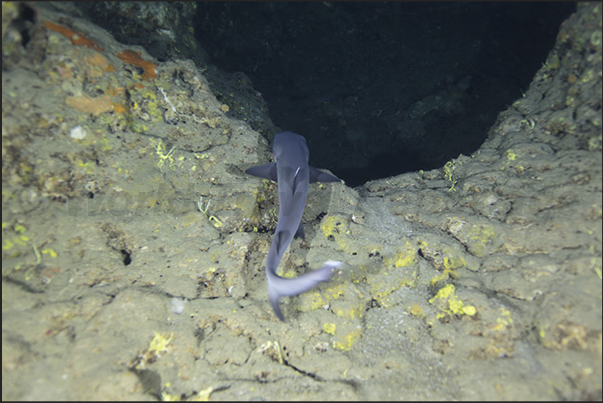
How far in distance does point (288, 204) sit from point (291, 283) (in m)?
1.02

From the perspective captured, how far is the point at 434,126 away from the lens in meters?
8.01

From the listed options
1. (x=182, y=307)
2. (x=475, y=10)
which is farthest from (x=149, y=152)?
(x=475, y=10)

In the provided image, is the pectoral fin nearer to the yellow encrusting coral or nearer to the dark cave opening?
the yellow encrusting coral

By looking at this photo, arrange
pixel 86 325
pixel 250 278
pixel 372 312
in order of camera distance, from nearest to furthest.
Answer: pixel 86 325, pixel 372 312, pixel 250 278

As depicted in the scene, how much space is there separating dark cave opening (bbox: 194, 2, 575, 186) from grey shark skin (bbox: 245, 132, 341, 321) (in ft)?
13.4

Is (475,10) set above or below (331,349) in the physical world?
above

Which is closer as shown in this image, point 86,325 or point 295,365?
point 86,325

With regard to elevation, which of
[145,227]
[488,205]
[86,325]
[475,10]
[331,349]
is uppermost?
[475,10]

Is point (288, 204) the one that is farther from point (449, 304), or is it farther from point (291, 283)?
A: point (449, 304)

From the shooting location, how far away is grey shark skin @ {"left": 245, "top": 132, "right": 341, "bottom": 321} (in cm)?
257

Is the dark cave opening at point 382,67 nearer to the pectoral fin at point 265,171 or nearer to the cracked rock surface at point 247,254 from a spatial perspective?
the cracked rock surface at point 247,254

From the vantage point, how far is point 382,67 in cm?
977

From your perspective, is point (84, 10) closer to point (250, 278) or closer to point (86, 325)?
point (86, 325)

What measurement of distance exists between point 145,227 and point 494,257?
4.10m
